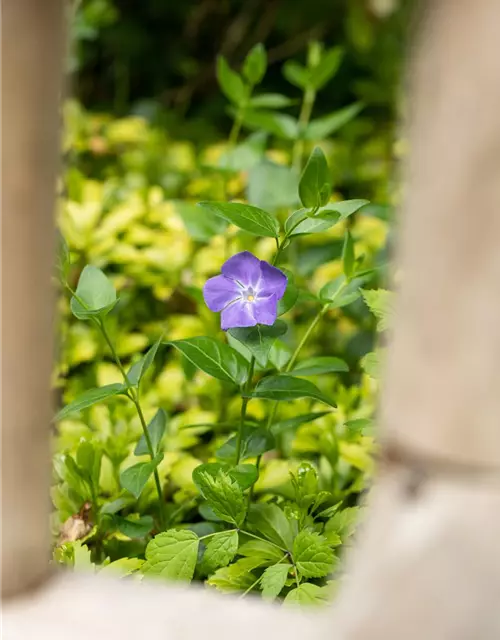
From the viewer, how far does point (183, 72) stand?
244 centimetres

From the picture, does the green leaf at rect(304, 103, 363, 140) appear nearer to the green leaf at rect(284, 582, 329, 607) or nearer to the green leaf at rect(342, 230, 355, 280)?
the green leaf at rect(342, 230, 355, 280)

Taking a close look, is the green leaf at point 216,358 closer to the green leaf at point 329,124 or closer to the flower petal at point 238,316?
the flower petal at point 238,316

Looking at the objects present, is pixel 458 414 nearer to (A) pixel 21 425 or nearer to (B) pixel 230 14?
(A) pixel 21 425

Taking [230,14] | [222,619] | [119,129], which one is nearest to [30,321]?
[222,619]

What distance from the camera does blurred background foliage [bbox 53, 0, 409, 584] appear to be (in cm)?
93

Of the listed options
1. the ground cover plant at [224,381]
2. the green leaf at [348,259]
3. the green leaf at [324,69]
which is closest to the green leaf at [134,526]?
the ground cover plant at [224,381]

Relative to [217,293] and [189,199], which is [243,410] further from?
[189,199]

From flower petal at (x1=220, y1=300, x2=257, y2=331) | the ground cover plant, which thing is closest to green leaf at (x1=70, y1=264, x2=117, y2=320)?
the ground cover plant

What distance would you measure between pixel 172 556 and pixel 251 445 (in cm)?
14

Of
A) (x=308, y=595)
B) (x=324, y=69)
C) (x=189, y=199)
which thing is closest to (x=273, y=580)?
(x=308, y=595)

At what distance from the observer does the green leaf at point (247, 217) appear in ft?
2.05

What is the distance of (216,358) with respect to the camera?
28.0 inches

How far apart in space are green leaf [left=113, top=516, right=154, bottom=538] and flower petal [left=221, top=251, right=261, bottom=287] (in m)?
0.25

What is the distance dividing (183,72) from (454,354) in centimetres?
220
